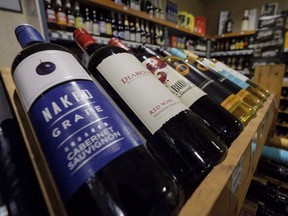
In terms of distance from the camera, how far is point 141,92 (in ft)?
0.82

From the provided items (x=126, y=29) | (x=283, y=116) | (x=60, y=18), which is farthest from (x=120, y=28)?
(x=283, y=116)

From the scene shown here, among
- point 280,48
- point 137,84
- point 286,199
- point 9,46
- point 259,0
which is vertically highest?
point 259,0

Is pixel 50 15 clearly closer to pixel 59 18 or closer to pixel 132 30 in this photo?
pixel 59 18

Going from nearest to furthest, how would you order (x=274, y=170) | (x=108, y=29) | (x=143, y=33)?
(x=274, y=170) < (x=108, y=29) < (x=143, y=33)

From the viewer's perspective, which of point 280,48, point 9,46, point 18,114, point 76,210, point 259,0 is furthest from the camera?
point 259,0

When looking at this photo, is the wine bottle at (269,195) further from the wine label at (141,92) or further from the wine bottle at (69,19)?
the wine bottle at (69,19)

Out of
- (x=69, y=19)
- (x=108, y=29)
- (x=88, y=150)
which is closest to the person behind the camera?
(x=88, y=150)

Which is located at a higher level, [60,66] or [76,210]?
[60,66]

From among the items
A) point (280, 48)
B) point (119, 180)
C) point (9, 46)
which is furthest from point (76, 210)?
point (280, 48)

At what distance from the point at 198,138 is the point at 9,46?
1.52 metres

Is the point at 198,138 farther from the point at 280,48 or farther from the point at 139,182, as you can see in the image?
the point at 280,48

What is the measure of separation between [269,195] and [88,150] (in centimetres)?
86

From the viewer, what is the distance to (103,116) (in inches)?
7.9

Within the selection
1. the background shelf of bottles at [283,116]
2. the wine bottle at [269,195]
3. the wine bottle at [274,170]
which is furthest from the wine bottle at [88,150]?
the background shelf of bottles at [283,116]
